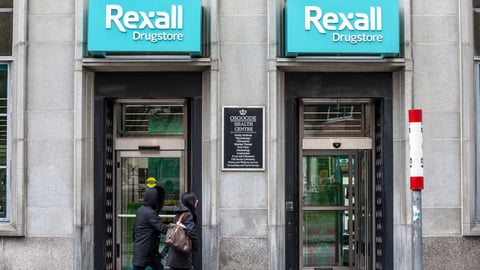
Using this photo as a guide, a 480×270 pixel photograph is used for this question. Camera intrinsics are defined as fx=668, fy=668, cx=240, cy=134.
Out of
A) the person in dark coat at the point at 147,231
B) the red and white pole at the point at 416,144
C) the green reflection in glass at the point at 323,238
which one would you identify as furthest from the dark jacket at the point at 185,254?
the green reflection in glass at the point at 323,238

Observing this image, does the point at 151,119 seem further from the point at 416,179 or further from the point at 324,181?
the point at 416,179

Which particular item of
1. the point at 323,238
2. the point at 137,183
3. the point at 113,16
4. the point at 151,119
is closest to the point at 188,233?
the point at 137,183

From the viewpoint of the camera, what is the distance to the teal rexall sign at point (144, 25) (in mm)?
10086

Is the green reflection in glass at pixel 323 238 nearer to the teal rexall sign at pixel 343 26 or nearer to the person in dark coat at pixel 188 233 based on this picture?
the teal rexall sign at pixel 343 26

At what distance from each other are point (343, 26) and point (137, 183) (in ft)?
14.4

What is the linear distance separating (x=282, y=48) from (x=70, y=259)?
Result: 15.1 feet

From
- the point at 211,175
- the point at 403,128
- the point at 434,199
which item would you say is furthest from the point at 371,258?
the point at 211,175

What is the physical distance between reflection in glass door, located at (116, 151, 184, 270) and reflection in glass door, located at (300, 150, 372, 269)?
2.26 metres

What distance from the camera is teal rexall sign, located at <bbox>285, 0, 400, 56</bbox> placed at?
1016 cm

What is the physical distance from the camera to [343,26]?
1021 centimetres

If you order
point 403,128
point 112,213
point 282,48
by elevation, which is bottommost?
point 112,213

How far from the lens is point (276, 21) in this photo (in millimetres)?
10367

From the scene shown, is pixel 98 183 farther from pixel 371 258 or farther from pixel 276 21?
pixel 371 258

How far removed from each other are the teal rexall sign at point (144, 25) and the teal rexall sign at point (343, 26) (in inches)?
59.2
